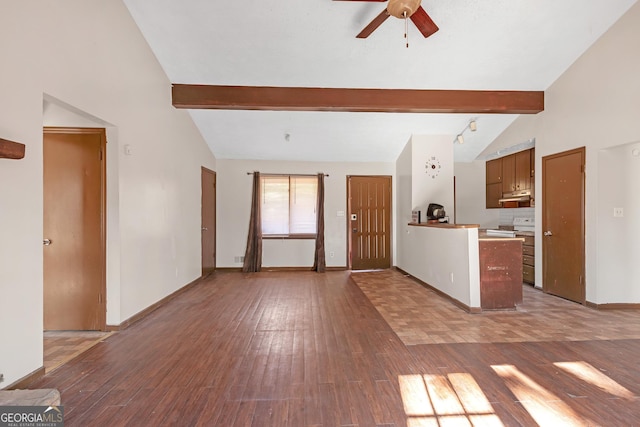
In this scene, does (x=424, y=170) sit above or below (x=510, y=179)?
above

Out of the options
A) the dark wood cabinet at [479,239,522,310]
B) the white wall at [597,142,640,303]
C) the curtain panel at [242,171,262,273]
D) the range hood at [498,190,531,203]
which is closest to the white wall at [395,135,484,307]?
the dark wood cabinet at [479,239,522,310]

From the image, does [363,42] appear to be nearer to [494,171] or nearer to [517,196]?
[517,196]

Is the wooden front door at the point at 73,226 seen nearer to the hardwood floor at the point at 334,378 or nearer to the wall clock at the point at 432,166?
the hardwood floor at the point at 334,378

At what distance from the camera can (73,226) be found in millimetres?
3469

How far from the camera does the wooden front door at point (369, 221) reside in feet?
24.2

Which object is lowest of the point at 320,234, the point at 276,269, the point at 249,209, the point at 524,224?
the point at 276,269

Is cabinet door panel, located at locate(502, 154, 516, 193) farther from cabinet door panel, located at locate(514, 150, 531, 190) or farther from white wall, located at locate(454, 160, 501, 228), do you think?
white wall, located at locate(454, 160, 501, 228)

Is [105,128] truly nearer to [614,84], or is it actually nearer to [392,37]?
[392,37]

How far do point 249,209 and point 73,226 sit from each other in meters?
3.93

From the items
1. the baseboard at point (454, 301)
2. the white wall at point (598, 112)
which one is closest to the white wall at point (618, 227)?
the white wall at point (598, 112)

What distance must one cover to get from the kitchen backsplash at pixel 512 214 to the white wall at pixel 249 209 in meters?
2.98

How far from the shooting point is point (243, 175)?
7.25 metres

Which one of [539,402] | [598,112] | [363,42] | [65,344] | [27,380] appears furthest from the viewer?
[598,112]

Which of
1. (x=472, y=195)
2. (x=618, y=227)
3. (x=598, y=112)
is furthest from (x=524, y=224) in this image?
(x=598, y=112)
